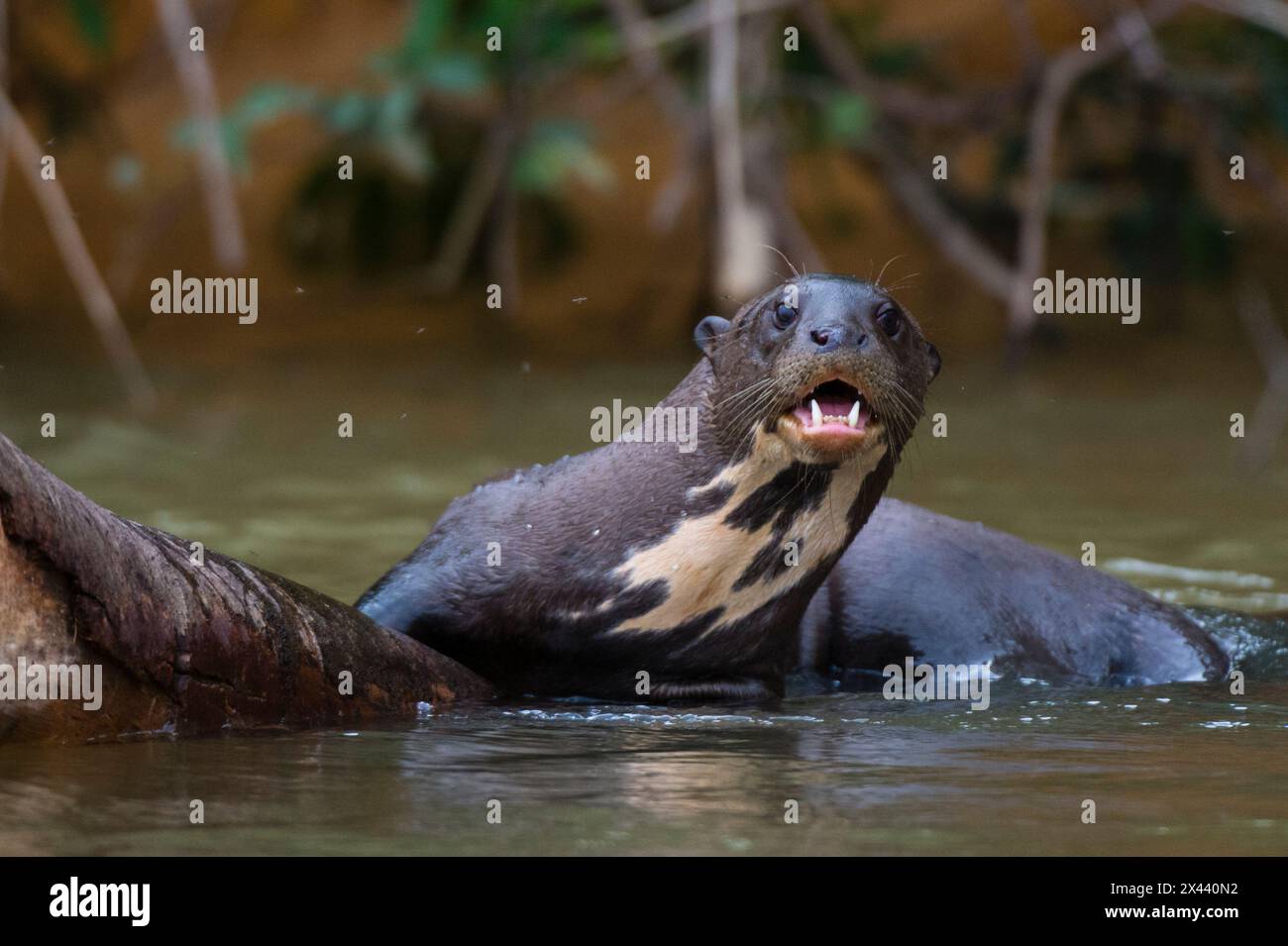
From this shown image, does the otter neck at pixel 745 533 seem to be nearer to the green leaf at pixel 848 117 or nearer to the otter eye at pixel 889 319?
the otter eye at pixel 889 319

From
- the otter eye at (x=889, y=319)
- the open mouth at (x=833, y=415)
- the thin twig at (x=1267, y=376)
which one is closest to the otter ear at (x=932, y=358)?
the otter eye at (x=889, y=319)

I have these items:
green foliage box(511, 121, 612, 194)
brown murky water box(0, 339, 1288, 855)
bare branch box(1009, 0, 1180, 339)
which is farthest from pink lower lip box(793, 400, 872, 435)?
green foliage box(511, 121, 612, 194)

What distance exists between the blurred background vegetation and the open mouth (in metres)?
4.36

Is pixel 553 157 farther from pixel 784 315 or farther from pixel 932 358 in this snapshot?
pixel 784 315

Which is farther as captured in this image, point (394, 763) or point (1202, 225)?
point (1202, 225)

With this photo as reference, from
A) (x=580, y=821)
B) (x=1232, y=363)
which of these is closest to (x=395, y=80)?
(x=1232, y=363)

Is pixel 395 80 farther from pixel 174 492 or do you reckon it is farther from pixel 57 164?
pixel 57 164

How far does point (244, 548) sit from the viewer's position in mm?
5930

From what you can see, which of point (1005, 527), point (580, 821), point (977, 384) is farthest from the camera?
point (977, 384)

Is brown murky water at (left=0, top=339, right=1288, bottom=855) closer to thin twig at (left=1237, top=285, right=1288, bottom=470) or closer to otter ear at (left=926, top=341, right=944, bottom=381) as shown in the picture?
thin twig at (left=1237, top=285, right=1288, bottom=470)

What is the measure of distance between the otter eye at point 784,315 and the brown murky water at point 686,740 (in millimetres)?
785

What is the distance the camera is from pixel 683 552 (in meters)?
4.33

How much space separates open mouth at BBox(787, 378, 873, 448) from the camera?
4.04 m
